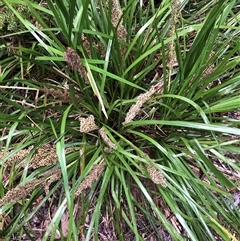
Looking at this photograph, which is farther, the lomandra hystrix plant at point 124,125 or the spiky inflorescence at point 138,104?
the lomandra hystrix plant at point 124,125

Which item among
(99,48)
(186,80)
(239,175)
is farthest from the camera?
(239,175)

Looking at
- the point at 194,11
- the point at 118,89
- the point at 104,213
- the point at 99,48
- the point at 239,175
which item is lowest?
the point at 104,213

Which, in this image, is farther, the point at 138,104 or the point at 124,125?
the point at 124,125

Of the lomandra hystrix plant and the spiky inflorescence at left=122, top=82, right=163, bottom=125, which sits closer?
the spiky inflorescence at left=122, top=82, right=163, bottom=125

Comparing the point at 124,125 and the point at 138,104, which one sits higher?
the point at 138,104

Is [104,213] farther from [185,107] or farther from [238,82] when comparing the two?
[238,82]

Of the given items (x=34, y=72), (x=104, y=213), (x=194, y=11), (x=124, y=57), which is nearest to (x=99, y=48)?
(x=124, y=57)

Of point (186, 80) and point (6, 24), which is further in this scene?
point (6, 24)

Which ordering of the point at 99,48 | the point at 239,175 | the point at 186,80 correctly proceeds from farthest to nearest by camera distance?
1. the point at 239,175
2. the point at 99,48
3. the point at 186,80
